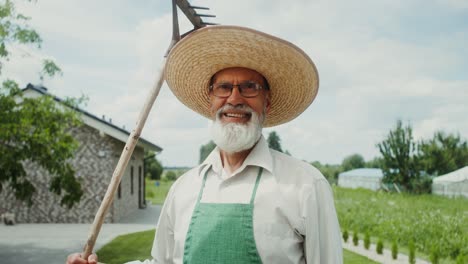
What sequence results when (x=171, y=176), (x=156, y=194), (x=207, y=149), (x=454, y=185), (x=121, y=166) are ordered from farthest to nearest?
(x=207, y=149) → (x=171, y=176) → (x=156, y=194) → (x=454, y=185) → (x=121, y=166)

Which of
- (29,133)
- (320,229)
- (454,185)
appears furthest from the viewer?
(454,185)

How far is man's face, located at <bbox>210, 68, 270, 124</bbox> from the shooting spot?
2.16 metres

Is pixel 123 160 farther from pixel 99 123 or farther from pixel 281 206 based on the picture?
pixel 99 123

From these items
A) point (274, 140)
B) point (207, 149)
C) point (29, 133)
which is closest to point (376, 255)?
point (29, 133)

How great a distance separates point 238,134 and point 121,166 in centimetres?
69

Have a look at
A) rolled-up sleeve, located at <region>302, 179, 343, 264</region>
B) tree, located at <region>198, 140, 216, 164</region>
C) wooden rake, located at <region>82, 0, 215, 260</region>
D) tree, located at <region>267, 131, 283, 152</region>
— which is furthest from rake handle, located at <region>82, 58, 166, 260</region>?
tree, located at <region>267, 131, 283, 152</region>

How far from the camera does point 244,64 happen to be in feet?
7.50

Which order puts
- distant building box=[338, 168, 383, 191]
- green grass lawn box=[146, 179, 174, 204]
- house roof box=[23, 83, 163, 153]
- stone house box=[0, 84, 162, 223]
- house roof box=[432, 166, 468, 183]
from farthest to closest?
distant building box=[338, 168, 383, 191]
house roof box=[432, 166, 468, 183]
green grass lawn box=[146, 179, 174, 204]
stone house box=[0, 84, 162, 223]
house roof box=[23, 83, 163, 153]

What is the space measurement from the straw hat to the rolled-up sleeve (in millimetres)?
663

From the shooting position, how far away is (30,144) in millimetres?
8195

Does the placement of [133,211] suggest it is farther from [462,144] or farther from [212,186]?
[462,144]

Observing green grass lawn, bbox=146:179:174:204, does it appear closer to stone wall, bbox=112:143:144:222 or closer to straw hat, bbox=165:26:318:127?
stone wall, bbox=112:143:144:222

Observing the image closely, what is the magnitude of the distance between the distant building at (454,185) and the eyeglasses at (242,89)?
2997 cm

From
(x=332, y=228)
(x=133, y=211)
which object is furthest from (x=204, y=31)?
(x=133, y=211)
